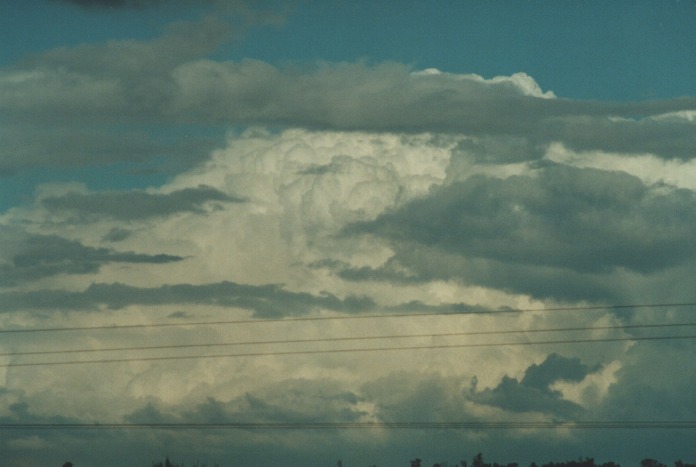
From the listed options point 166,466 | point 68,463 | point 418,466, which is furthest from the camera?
point 166,466

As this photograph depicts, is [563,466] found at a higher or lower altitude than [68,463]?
lower

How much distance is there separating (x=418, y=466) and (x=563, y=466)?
238ft

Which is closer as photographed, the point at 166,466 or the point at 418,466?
the point at 418,466

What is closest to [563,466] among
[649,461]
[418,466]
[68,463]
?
[649,461]

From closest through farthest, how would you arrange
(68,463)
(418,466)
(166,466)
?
(68,463) < (418,466) < (166,466)

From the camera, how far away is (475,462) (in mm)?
162750

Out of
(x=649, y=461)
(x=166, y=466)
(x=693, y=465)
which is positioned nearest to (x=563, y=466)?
(x=649, y=461)

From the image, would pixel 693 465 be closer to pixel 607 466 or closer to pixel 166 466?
pixel 607 466

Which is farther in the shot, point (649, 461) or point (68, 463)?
point (649, 461)

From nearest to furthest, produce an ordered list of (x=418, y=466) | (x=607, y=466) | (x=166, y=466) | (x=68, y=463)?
(x=68, y=463) → (x=418, y=466) → (x=166, y=466) → (x=607, y=466)

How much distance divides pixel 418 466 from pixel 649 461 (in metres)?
85.8

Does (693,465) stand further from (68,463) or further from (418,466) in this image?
(68,463)

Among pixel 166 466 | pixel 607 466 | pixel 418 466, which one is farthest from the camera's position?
pixel 607 466

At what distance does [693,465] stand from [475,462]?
230ft
